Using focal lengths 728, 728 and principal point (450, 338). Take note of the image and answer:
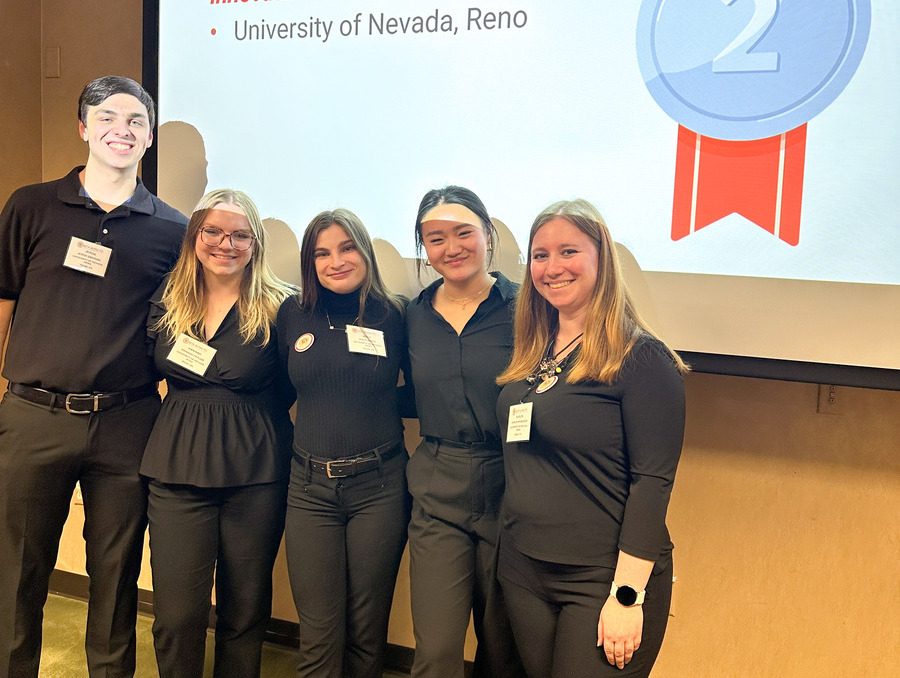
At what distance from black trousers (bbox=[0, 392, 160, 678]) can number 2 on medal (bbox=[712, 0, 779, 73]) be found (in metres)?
1.91

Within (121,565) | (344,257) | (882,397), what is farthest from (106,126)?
(882,397)

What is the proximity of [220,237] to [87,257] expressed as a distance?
401 mm

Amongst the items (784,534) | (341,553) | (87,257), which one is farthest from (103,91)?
(784,534)

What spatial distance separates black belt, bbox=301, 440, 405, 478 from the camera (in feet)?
6.36

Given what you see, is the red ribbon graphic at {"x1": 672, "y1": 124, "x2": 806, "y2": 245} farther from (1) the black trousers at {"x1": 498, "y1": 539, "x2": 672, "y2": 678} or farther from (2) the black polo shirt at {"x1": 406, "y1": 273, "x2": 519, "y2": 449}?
(1) the black trousers at {"x1": 498, "y1": 539, "x2": 672, "y2": 678}

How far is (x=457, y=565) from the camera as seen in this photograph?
1.84m

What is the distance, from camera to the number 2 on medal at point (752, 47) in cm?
193

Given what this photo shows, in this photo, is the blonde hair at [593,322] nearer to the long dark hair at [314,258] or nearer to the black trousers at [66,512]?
the long dark hair at [314,258]

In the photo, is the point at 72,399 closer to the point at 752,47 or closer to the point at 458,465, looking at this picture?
the point at 458,465

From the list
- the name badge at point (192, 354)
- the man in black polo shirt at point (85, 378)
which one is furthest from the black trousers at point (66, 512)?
the name badge at point (192, 354)

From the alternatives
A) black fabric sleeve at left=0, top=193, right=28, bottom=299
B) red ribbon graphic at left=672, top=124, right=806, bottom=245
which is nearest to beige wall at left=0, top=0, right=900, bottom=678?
red ribbon graphic at left=672, top=124, right=806, bottom=245

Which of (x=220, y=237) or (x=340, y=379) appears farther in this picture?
(x=220, y=237)

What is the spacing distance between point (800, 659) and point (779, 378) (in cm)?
92

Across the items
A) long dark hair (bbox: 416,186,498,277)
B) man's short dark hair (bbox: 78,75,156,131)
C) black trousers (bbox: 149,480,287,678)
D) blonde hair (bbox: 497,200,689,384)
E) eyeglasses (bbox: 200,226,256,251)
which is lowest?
black trousers (bbox: 149,480,287,678)
